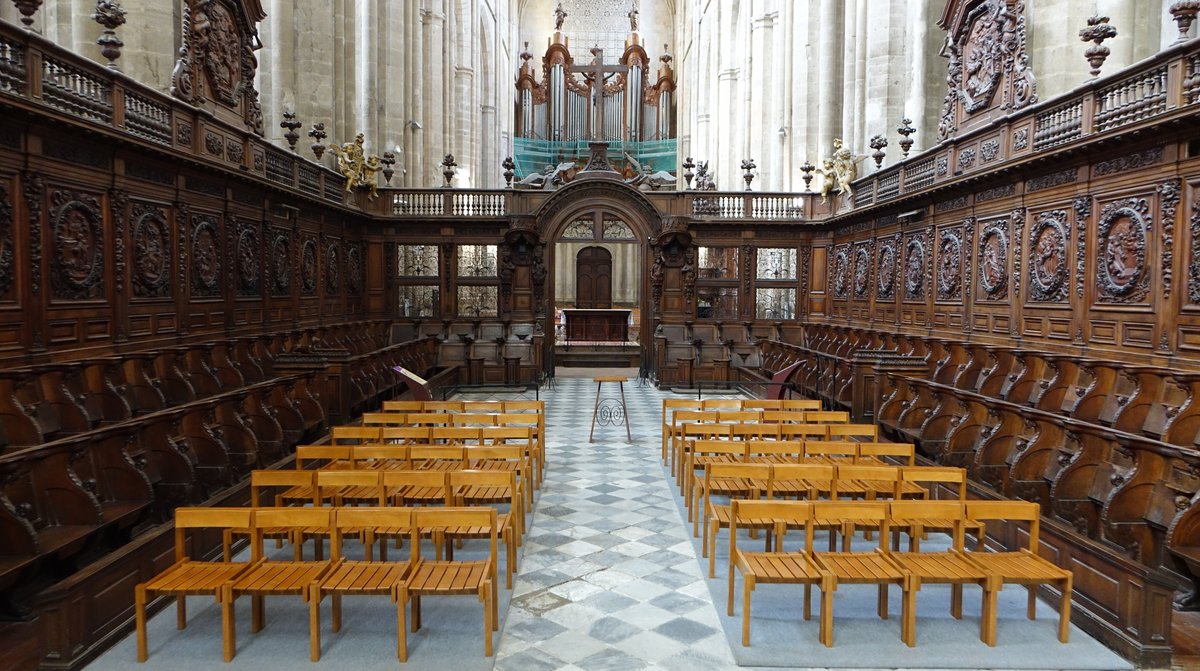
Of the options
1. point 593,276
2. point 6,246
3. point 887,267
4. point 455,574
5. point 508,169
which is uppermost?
point 508,169

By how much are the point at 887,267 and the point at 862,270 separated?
49.3 inches

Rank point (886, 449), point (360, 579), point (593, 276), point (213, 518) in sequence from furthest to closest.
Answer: point (593, 276) < point (886, 449) < point (213, 518) < point (360, 579)

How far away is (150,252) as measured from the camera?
8961 mm

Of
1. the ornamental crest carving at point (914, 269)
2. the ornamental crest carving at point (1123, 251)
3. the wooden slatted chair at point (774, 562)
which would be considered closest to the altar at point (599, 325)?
the ornamental crest carving at point (914, 269)

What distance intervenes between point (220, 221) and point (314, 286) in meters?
3.84

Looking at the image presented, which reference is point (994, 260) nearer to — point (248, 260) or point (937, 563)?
point (937, 563)

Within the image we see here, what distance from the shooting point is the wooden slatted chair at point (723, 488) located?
525 centimetres

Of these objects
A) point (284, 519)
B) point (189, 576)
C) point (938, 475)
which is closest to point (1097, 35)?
point (938, 475)

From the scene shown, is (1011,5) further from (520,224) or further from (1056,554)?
(520,224)

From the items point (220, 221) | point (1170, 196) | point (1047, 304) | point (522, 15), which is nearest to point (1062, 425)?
point (1170, 196)

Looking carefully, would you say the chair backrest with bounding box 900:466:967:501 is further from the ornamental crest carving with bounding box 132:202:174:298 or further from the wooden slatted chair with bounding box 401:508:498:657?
the ornamental crest carving with bounding box 132:202:174:298

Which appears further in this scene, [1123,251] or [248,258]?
[248,258]

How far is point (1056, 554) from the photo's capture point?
194 inches

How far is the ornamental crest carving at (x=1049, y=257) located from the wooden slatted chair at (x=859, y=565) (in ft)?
19.6
